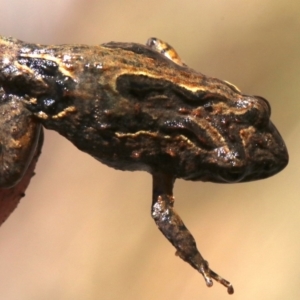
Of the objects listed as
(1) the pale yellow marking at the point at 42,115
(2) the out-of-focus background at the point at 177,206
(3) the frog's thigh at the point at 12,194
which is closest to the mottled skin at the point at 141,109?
(1) the pale yellow marking at the point at 42,115

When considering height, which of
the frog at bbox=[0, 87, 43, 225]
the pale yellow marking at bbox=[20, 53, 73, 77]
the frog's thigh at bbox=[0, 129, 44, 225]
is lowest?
the frog's thigh at bbox=[0, 129, 44, 225]

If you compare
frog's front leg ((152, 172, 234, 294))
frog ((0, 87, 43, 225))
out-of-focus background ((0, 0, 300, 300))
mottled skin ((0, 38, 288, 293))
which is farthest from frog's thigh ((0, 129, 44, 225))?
out-of-focus background ((0, 0, 300, 300))

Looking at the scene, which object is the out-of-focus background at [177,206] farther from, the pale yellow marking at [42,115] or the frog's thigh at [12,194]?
the pale yellow marking at [42,115]

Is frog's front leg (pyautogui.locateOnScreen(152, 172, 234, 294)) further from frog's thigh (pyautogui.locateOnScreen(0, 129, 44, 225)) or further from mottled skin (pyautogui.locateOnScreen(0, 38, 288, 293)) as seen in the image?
frog's thigh (pyautogui.locateOnScreen(0, 129, 44, 225))

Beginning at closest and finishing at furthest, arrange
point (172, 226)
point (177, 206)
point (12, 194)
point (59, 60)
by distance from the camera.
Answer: point (59, 60) < point (172, 226) < point (12, 194) < point (177, 206)

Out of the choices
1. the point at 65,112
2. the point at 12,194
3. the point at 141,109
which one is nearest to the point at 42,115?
the point at 65,112

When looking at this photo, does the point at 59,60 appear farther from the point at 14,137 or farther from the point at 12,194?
the point at 12,194
